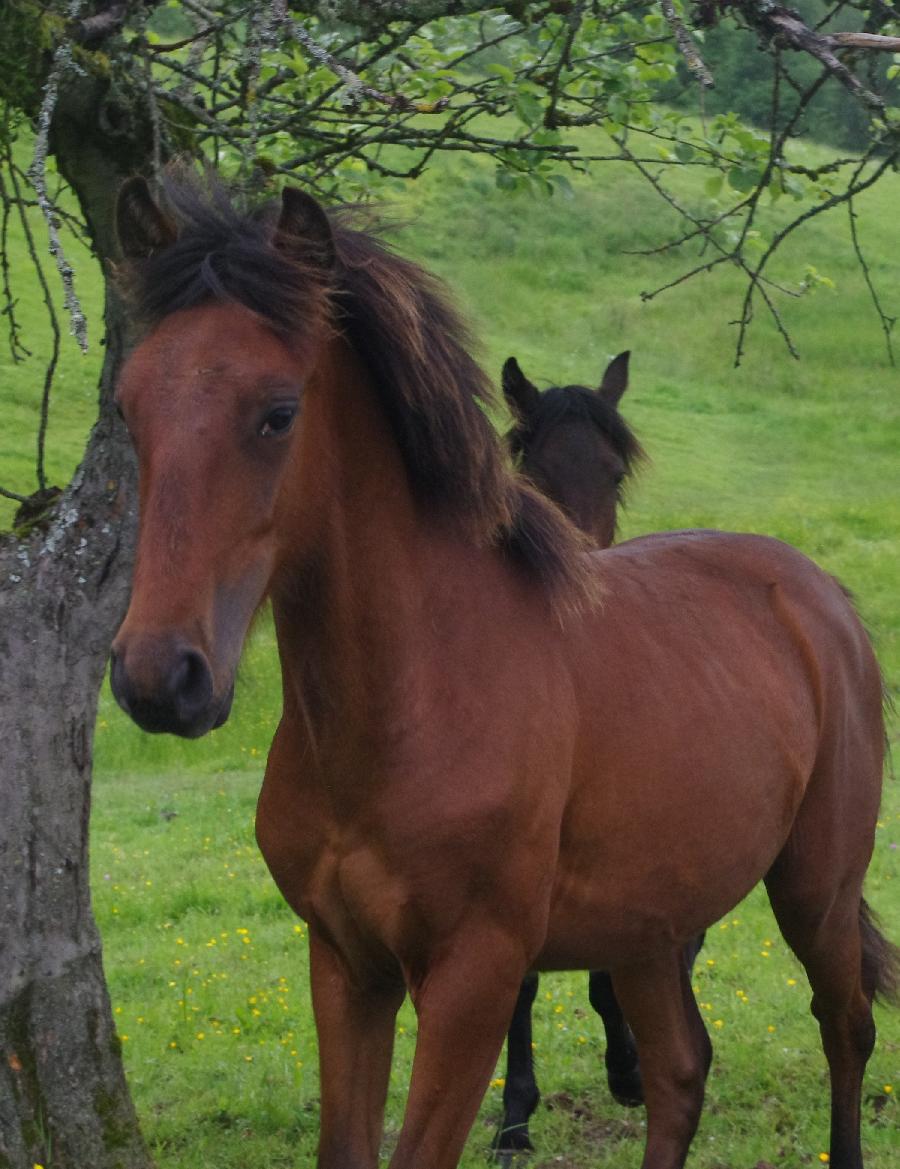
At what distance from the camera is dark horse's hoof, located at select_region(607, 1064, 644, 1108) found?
17.5 ft

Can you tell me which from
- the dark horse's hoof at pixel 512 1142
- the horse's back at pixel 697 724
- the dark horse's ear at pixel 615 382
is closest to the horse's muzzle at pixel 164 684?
the horse's back at pixel 697 724

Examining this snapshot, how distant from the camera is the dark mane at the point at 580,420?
6035 millimetres

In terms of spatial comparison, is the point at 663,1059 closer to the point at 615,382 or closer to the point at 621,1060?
the point at 621,1060

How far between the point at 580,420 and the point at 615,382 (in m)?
0.80

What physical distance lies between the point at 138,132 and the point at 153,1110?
340 cm

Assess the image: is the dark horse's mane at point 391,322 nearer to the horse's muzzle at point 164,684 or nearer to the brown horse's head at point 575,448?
the horse's muzzle at point 164,684

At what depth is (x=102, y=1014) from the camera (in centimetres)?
412

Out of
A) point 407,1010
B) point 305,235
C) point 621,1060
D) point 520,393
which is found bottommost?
point 407,1010

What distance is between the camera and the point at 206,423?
2676 millimetres

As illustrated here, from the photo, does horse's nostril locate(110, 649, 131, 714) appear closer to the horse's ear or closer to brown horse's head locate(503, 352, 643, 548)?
the horse's ear

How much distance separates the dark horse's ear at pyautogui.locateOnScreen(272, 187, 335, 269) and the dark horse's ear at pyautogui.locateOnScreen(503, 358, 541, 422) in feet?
10.3

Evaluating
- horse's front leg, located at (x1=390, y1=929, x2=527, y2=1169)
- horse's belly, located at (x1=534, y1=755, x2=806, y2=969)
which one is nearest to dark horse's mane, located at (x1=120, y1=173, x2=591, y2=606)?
horse's belly, located at (x1=534, y1=755, x2=806, y2=969)

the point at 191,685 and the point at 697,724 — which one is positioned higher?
the point at 191,685

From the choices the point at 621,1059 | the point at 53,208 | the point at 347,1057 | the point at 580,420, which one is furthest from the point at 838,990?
the point at 53,208
